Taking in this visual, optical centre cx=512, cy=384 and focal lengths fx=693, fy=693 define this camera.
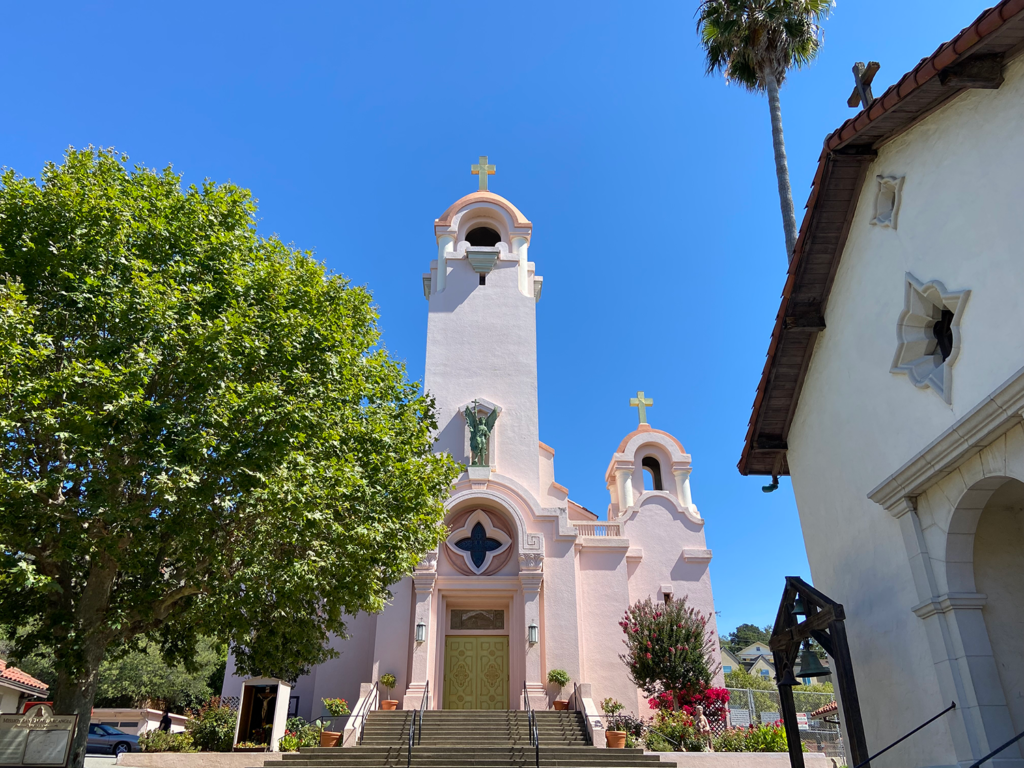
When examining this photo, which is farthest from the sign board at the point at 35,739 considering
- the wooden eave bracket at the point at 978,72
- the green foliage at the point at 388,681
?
the wooden eave bracket at the point at 978,72

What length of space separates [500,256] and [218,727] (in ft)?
60.5

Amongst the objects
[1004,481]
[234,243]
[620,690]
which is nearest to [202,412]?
[234,243]

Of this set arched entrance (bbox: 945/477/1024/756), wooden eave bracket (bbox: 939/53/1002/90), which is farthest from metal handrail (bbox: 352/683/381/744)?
wooden eave bracket (bbox: 939/53/1002/90)

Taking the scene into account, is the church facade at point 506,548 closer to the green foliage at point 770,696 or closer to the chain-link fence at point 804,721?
the chain-link fence at point 804,721

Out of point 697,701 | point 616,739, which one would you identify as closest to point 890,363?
point 616,739

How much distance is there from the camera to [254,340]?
37.2 feet

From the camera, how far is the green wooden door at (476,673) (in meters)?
21.0

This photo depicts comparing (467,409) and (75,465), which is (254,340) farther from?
(467,409)

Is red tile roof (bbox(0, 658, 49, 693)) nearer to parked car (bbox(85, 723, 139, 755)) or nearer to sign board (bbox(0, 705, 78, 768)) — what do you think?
parked car (bbox(85, 723, 139, 755))

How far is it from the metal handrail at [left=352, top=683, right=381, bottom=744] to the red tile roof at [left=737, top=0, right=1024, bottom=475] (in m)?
12.2

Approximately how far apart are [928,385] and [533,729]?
497 inches

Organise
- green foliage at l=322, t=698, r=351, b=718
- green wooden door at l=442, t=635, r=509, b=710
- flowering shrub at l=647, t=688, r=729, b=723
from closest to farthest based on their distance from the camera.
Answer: flowering shrub at l=647, t=688, r=729, b=723 < green foliage at l=322, t=698, r=351, b=718 < green wooden door at l=442, t=635, r=509, b=710

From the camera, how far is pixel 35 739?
9.64m

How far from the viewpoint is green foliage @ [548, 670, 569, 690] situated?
20047 millimetres
